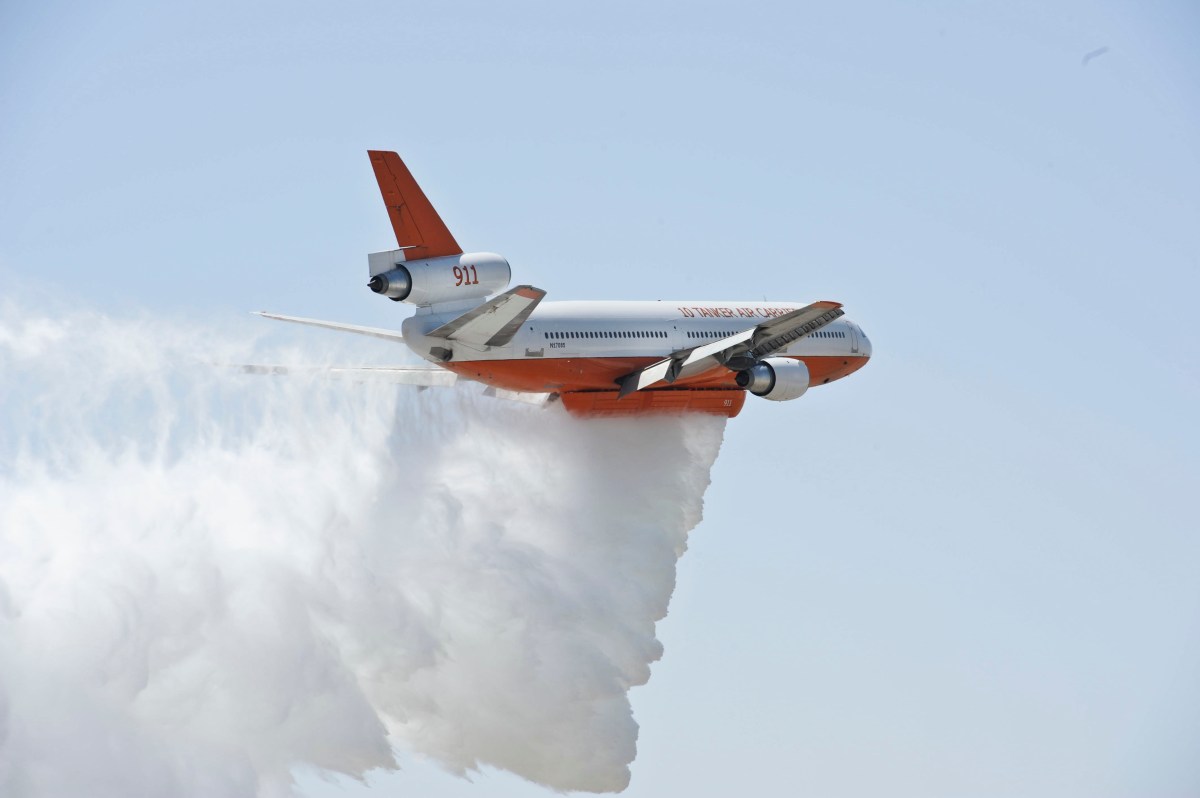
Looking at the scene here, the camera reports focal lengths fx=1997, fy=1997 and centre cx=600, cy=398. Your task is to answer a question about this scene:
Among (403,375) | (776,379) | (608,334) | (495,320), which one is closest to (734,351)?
(776,379)

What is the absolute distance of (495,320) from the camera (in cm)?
4722

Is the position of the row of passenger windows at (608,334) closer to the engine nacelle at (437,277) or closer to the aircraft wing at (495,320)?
the aircraft wing at (495,320)

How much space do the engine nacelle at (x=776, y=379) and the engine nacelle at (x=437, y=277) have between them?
303 inches

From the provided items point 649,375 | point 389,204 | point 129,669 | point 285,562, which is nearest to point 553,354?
point 649,375

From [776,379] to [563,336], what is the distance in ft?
19.9

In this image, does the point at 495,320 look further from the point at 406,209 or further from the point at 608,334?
the point at 608,334

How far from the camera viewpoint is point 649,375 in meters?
51.4

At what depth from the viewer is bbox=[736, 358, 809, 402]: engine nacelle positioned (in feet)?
171

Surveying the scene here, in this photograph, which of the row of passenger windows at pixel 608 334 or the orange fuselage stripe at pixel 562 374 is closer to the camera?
the orange fuselage stripe at pixel 562 374

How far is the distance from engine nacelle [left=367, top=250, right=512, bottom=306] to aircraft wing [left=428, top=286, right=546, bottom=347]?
2.18 ft

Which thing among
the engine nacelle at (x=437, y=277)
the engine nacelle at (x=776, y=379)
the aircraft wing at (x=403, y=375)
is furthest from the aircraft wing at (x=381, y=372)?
the engine nacelle at (x=776, y=379)

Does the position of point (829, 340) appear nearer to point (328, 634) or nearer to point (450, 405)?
point (450, 405)

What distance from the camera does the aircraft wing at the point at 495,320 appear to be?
45.9 meters

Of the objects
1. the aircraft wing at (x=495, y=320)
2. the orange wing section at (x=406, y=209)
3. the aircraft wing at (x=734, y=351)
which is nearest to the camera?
the aircraft wing at (x=495, y=320)
